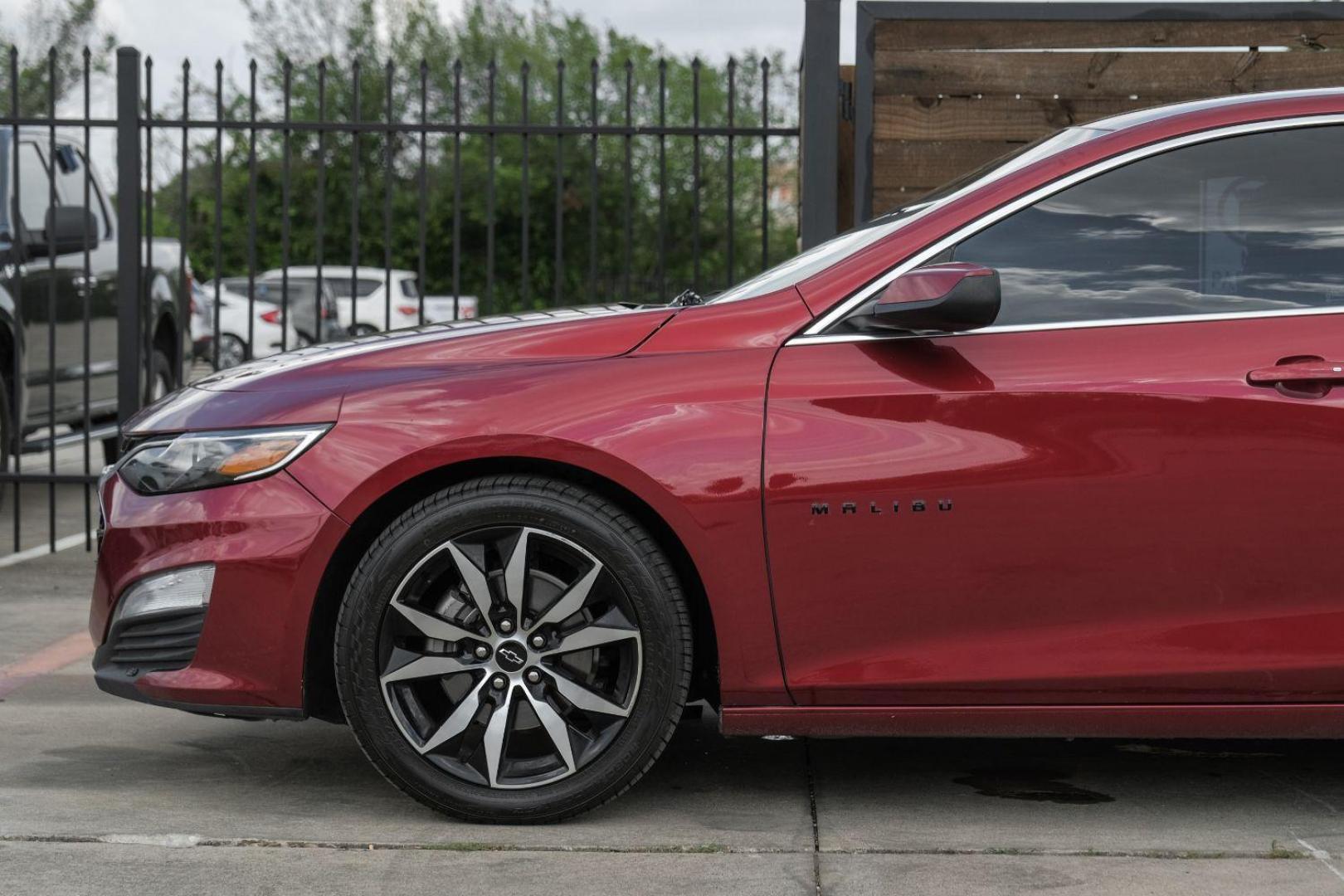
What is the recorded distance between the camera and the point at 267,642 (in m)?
3.52

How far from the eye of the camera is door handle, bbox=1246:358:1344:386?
337 centimetres

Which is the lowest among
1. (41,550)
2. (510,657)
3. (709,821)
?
(41,550)

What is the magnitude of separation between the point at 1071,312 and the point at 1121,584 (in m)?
0.60

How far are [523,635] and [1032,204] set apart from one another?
1.47 metres

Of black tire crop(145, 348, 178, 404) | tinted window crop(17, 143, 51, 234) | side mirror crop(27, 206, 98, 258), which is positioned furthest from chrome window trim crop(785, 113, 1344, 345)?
black tire crop(145, 348, 178, 404)

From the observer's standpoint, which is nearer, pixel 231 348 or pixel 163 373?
pixel 163 373

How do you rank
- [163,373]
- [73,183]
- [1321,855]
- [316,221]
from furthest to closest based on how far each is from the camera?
1. [316,221]
2. [163,373]
3. [73,183]
4. [1321,855]

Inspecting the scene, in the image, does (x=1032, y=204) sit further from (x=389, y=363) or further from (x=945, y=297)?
(x=389, y=363)

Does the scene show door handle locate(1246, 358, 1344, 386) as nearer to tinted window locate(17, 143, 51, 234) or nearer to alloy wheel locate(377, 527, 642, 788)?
alloy wheel locate(377, 527, 642, 788)

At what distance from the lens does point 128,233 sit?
702 centimetres

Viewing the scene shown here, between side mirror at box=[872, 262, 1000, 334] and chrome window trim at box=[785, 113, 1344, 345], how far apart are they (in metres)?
0.09

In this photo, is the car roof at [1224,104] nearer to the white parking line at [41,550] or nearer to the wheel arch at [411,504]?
the wheel arch at [411,504]

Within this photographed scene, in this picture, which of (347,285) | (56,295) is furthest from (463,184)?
(56,295)

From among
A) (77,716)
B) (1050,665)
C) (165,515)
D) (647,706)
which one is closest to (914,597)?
(1050,665)
